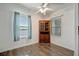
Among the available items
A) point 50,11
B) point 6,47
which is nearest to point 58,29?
point 50,11

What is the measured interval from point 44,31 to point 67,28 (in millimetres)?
504

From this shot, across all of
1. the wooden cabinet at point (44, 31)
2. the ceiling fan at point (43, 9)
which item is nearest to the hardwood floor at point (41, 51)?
the wooden cabinet at point (44, 31)

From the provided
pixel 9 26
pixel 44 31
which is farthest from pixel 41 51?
pixel 9 26

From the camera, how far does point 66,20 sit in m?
2.14

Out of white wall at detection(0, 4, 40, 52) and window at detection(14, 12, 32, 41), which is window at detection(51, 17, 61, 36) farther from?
window at detection(14, 12, 32, 41)

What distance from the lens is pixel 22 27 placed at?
2129 mm

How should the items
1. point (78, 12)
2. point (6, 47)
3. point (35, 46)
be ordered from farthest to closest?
point (35, 46)
point (6, 47)
point (78, 12)

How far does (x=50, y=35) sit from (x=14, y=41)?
0.80m

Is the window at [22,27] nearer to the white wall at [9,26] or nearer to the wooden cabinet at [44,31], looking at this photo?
the white wall at [9,26]

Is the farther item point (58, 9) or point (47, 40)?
point (47, 40)

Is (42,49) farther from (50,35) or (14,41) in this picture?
(14,41)

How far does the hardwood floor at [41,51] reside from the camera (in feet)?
6.51

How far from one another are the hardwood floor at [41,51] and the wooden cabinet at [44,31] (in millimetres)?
115

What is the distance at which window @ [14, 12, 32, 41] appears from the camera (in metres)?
2.08
